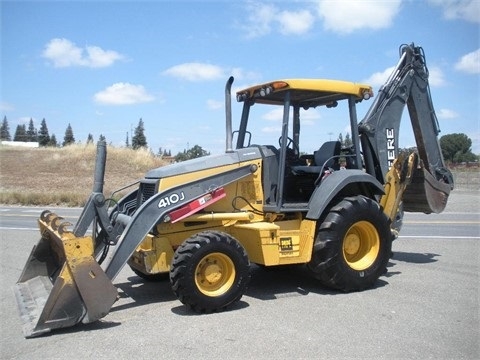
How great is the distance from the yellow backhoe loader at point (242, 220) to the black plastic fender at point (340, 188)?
0.02 metres

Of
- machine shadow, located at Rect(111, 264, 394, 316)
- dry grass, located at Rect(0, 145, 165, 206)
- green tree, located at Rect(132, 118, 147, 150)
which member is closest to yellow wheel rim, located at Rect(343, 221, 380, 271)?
machine shadow, located at Rect(111, 264, 394, 316)

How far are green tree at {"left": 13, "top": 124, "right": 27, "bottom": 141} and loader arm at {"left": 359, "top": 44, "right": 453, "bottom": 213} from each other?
402 feet

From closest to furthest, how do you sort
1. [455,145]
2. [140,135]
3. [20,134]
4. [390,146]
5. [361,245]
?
[361,245]
[390,146]
[140,135]
[455,145]
[20,134]

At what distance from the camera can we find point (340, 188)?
6859mm

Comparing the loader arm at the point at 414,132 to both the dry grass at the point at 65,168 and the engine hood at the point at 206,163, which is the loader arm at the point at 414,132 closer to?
the engine hood at the point at 206,163

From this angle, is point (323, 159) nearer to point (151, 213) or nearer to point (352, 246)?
point (352, 246)

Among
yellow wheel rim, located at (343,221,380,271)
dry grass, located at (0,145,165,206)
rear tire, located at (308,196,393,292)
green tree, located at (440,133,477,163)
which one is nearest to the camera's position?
rear tire, located at (308,196,393,292)

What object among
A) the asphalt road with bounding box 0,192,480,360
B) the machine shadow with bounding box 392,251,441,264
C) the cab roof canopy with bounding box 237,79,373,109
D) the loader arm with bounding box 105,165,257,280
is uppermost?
the cab roof canopy with bounding box 237,79,373,109

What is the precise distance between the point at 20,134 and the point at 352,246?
128906 millimetres

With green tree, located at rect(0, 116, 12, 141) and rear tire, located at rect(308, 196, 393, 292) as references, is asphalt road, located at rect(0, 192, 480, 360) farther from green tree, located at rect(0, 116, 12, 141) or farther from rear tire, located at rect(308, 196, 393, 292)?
green tree, located at rect(0, 116, 12, 141)

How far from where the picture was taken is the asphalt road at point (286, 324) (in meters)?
4.67

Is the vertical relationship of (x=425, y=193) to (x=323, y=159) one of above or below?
below

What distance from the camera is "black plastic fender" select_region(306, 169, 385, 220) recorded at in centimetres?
677

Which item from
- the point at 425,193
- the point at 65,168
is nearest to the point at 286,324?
the point at 425,193
